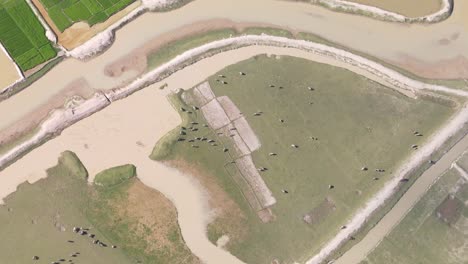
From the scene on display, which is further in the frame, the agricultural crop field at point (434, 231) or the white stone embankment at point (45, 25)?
the white stone embankment at point (45, 25)

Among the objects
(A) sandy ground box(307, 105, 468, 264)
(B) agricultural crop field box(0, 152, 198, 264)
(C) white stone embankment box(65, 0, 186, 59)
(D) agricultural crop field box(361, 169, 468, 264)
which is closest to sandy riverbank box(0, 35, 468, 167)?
(A) sandy ground box(307, 105, 468, 264)

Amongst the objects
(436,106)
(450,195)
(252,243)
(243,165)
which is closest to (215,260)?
(252,243)

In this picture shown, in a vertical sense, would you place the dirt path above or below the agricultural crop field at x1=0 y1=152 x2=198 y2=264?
below

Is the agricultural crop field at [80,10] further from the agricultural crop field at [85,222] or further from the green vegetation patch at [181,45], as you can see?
the agricultural crop field at [85,222]

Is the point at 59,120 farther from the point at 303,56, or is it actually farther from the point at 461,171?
the point at 461,171

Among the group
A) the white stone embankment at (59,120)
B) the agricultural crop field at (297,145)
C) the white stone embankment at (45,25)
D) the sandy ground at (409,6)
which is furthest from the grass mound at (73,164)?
the sandy ground at (409,6)

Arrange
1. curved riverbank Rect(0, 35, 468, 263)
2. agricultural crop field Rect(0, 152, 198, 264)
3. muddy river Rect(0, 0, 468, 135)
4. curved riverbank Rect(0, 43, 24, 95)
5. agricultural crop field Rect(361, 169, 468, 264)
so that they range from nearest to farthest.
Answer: agricultural crop field Rect(0, 152, 198, 264), agricultural crop field Rect(361, 169, 468, 264), curved riverbank Rect(0, 35, 468, 263), curved riverbank Rect(0, 43, 24, 95), muddy river Rect(0, 0, 468, 135)

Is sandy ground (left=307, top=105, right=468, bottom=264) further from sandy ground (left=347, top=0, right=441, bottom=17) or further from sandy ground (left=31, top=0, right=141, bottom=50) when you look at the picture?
sandy ground (left=31, top=0, right=141, bottom=50)
